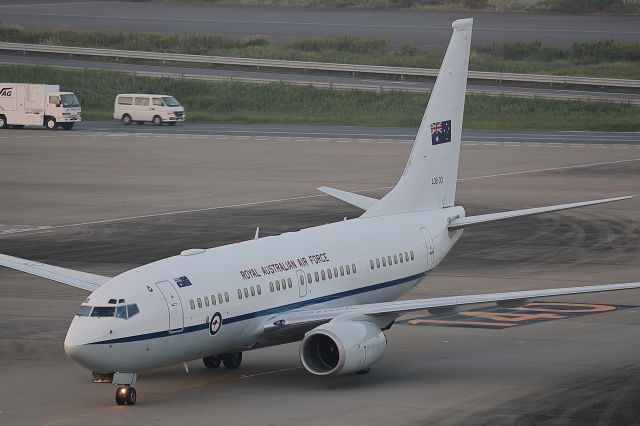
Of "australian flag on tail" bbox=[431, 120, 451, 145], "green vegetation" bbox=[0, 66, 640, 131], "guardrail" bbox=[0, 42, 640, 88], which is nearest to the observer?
"australian flag on tail" bbox=[431, 120, 451, 145]

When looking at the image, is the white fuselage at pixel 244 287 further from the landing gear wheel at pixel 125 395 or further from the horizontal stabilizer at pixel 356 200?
the horizontal stabilizer at pixel 356 200

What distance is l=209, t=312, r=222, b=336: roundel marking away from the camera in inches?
1501

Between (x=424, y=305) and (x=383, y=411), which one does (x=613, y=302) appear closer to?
(x=424, y=305)

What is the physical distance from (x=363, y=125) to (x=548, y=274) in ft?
233

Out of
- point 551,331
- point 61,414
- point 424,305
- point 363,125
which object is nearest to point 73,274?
point 61,414

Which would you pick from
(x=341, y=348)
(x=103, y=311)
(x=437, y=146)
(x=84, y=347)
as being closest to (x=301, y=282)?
(x=341, y=348)

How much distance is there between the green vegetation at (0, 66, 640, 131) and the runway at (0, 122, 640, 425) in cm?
529

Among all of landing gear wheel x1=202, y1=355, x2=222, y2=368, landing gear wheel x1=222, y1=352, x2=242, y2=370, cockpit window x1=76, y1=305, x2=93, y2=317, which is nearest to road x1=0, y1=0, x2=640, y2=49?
landing gear wheel x1=222, y1=352, x2=242, y2=370

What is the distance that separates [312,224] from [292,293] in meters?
31.1

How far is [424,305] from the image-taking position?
3925cm

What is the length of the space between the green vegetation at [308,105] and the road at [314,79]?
3.01 metres

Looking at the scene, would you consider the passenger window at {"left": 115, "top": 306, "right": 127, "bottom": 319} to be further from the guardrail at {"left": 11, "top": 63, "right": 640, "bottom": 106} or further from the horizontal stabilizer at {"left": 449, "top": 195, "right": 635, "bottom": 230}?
the guardrail at {"left": 11, "top": 63, "right": 640, "bottom": 106}

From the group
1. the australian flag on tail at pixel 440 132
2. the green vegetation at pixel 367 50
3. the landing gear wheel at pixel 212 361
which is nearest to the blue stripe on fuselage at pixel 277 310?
the landing gear wheel at pixel 212 361

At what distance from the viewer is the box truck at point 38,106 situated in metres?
127
